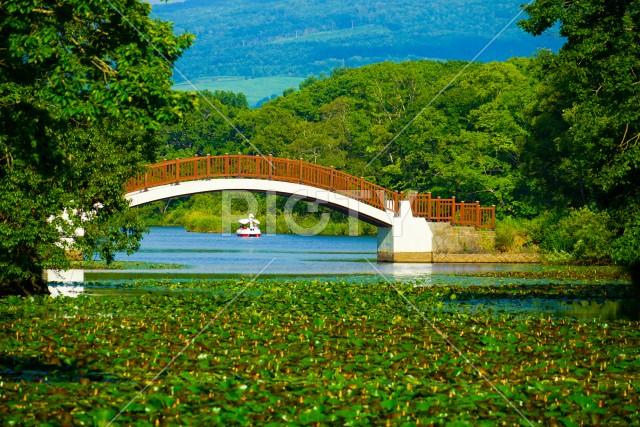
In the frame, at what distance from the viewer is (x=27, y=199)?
703 inches

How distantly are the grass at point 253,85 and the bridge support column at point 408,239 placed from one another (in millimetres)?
119827

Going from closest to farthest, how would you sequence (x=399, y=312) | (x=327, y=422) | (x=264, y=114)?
(x=327, y=422), (x=399, y=312), (x=264, y=114)

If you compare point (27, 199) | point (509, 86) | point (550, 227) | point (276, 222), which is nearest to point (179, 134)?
point (276, 222)

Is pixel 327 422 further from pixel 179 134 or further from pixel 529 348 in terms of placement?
pixel 179 134

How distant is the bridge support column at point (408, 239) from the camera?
1460 inches

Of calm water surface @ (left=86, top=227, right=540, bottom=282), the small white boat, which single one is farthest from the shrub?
the small white boat

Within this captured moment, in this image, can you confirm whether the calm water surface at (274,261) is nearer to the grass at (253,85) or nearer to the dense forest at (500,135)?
the dense forest at (500,135)

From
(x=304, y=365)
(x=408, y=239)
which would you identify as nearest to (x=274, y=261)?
(x=408, y=239)

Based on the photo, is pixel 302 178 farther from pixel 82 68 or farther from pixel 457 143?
pixel 82 68

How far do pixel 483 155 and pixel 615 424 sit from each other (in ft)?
149

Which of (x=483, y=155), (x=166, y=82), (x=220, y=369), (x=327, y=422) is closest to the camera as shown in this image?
(x=327, y=422)

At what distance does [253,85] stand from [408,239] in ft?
431

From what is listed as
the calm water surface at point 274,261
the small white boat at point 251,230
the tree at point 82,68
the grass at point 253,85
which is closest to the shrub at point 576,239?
the calm water surface at point 274,261

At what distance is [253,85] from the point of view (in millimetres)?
166250
